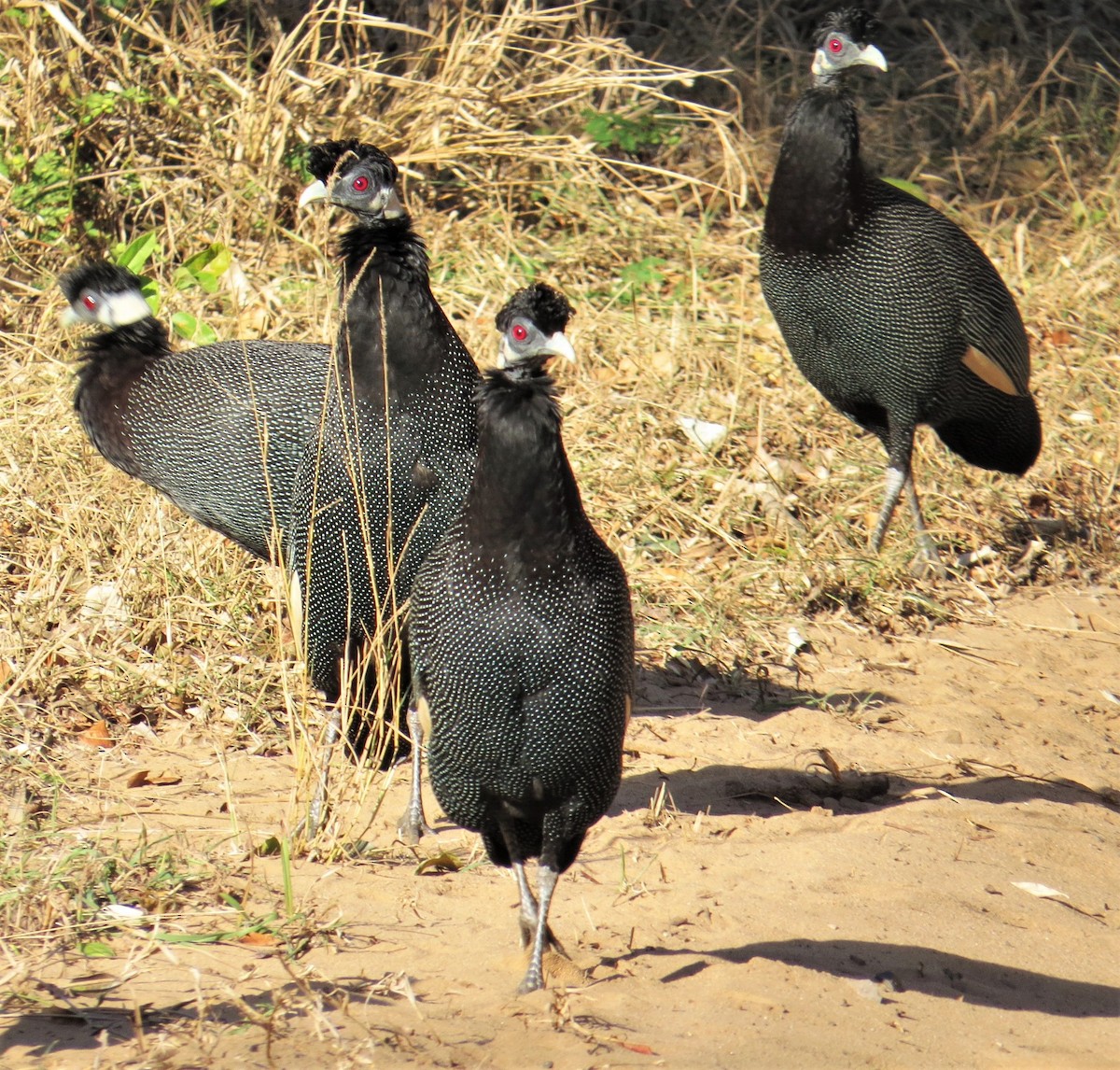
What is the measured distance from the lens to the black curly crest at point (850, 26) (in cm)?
540

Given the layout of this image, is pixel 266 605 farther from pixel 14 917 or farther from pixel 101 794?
pixel 14 917

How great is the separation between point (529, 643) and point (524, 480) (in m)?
0.33

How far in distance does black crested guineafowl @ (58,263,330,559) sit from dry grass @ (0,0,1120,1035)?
36 cm

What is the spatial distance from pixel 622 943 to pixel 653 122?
5497mm

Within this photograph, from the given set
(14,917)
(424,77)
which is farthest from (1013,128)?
(14,917)

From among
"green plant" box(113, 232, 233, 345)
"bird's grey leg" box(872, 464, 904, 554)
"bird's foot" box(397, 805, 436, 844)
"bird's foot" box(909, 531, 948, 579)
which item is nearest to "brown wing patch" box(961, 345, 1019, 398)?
"bird's grey leg" box(872, 464, 904, 554)

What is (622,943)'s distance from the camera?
11.4 ft

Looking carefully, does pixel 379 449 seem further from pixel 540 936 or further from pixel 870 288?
pixel 870 288

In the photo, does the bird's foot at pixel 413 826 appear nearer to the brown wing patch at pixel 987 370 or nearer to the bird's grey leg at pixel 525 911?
the bird's grey leg at pixel 525 911

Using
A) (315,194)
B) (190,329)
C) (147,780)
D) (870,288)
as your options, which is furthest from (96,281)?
(870,288)

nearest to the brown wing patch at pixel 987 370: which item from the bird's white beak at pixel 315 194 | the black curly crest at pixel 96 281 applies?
the bird's white beak at pixel 315 194

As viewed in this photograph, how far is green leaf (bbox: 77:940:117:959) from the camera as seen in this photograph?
3.21 m

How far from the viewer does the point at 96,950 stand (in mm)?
3215

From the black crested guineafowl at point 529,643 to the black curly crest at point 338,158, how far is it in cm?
124
